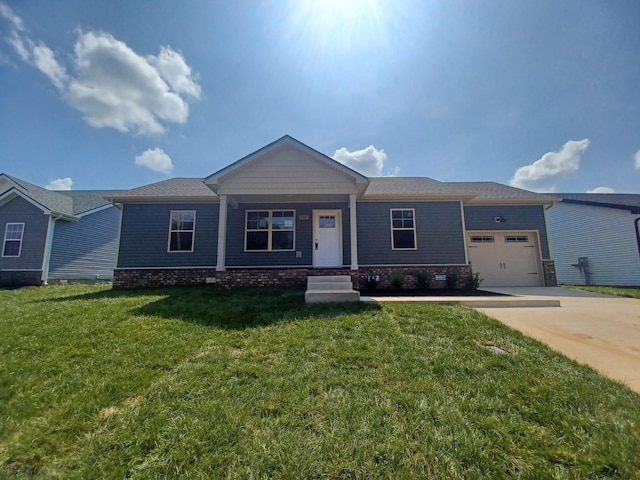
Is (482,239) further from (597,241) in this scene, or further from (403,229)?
(597,241)

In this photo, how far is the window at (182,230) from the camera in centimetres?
1048

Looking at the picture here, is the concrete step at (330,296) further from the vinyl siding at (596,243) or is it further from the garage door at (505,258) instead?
the vinyl siding at (596,243)

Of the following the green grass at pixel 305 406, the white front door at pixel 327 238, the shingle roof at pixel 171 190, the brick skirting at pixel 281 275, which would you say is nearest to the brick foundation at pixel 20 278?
the brick skirting at pixel 281 275

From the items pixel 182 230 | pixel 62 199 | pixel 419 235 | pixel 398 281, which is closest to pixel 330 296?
pixel 398 281

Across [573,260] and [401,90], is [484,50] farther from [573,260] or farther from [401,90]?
[573,260]

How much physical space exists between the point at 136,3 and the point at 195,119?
3.58m

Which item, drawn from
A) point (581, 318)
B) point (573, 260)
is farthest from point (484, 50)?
point (573, 260)

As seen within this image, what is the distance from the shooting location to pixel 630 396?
242cm

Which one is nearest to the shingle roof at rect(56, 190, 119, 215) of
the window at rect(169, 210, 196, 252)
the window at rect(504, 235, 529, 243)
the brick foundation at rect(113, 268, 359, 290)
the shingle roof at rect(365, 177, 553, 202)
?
the window at rect(169, 210, 196, 252)

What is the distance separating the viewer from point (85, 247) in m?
14.2

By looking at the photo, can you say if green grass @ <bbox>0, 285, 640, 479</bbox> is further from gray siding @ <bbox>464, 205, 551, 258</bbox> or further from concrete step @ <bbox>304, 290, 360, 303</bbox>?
gray siding @ <bbox>464, 205, 551, 258</bbox>

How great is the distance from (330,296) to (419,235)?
5656 mm

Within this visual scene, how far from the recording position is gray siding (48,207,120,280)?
12.9 meters

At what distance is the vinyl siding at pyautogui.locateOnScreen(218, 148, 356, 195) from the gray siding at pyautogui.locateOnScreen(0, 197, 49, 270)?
1060 cm
